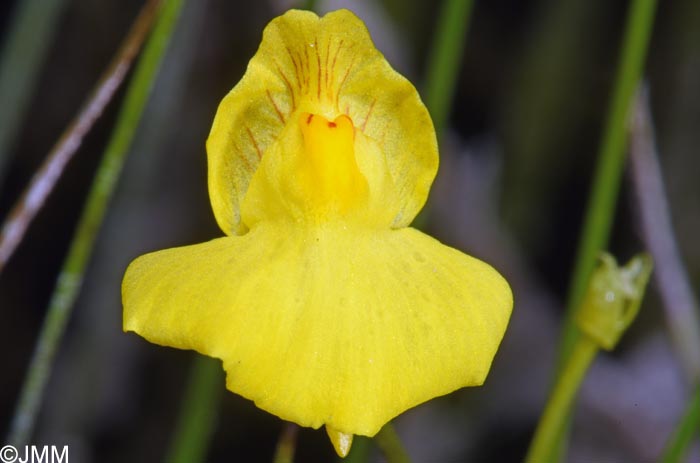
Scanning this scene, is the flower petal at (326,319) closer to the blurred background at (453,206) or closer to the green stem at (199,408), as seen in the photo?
the green stem at (199,408)

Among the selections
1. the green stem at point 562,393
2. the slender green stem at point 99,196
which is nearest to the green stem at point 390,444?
the green stem at point 562,393

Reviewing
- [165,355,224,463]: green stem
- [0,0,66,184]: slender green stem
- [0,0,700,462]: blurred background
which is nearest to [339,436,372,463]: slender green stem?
[165,355,224,463]: green stem

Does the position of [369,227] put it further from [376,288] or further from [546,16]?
[546,16]

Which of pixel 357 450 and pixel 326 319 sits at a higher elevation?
pixel 326 319

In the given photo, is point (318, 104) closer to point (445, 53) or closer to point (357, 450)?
point (445, 53)

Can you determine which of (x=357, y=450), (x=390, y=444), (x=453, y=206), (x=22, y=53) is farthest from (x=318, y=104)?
(x=453, y=206)

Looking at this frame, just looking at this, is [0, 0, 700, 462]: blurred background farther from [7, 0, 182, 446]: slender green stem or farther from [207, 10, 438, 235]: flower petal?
[207, 10, 438, 235]: flower petal

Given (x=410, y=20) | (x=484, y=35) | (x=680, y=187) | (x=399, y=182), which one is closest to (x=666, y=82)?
(x=680, y=187)
